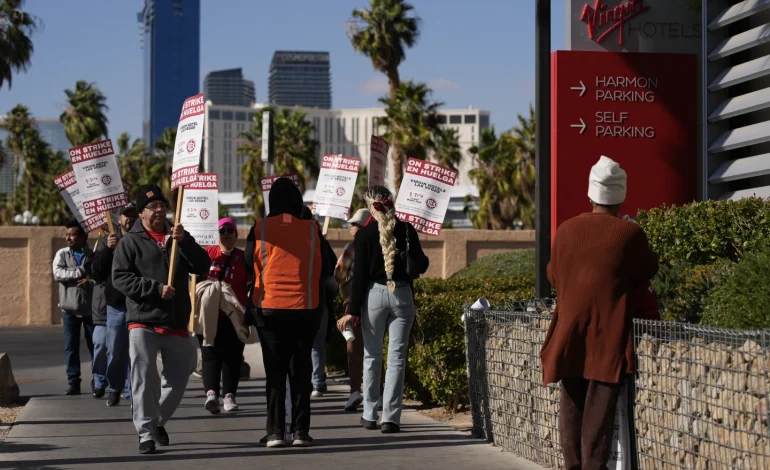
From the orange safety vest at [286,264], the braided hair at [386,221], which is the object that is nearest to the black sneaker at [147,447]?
the orange safety vest at [286,264]

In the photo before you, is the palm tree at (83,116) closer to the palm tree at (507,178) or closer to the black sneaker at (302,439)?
the palm tree at (507,178)

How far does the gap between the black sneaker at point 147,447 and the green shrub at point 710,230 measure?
407 cm

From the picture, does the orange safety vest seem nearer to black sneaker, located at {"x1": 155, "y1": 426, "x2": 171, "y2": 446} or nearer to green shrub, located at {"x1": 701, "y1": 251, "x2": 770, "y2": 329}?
black sneaker, located at {"x1": 155, "y1": 426, "x2": 171, "y2": 446}

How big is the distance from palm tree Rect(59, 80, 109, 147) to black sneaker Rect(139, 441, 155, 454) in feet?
216

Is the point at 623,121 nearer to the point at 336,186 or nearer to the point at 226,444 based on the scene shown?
the point at 226,444

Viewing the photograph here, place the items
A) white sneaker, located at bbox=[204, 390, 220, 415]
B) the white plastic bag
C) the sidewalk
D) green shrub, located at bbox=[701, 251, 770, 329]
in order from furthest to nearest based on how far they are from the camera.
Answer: white sneaker, located at bbox=[204, 390, 220, 415], the sidewalk, green shrub, located at bbox=[701, 251, 770, 329], the white plastic bag

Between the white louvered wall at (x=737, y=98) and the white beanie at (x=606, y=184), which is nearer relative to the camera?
the white beanie at (x=606, y=184)

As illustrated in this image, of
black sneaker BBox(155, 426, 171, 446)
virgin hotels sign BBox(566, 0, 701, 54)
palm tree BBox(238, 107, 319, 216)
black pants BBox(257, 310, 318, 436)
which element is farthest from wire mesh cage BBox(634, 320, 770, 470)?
palm tree BBox(238, 107, 319, 216)

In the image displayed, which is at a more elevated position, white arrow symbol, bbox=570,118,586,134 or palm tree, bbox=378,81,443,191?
palm tree, bbox=378,81,443,191

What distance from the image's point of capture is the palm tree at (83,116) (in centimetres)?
7269

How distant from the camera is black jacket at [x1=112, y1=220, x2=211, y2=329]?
8305 mm

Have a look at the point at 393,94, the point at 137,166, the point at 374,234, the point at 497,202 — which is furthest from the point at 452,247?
the point at 137,166

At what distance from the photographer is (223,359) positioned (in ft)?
35.4

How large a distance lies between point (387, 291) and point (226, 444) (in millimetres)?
1658
